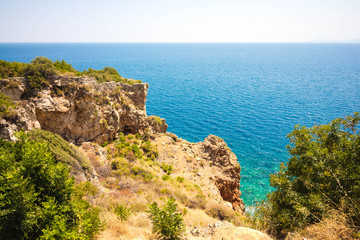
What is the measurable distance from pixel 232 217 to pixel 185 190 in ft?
22.8

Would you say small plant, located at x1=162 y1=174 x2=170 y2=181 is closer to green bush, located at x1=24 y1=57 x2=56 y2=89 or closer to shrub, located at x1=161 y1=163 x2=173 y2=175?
shrub, located at x1=161 y1=163 x2=173 y2=175

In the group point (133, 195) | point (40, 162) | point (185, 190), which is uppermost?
point (40, 162)

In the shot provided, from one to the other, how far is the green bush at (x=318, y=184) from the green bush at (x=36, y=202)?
1156 cm

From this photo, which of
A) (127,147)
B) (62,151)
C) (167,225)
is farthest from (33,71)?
(167,225)

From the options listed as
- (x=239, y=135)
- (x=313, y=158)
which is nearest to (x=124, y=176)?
(x=313, y=158)

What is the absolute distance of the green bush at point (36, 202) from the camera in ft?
23.6

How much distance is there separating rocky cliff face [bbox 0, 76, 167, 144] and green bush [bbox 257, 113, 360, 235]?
22.2 metres

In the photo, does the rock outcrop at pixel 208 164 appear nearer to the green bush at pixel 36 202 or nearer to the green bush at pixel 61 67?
the green bush at pixel 61 67

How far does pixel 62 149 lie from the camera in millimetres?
19156

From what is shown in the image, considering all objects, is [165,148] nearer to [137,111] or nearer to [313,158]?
[137,111]

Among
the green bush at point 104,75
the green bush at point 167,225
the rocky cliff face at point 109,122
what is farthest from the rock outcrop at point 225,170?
the green bush at point 167,225

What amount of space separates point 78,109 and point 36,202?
62.8 feet

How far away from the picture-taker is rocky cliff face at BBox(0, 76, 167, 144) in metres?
20.4

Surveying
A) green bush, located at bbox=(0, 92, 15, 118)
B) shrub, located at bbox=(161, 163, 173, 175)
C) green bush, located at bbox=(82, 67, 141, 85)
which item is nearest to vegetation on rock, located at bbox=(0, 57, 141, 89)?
green bush, located at bbox=(0, 92, 15, 118)
